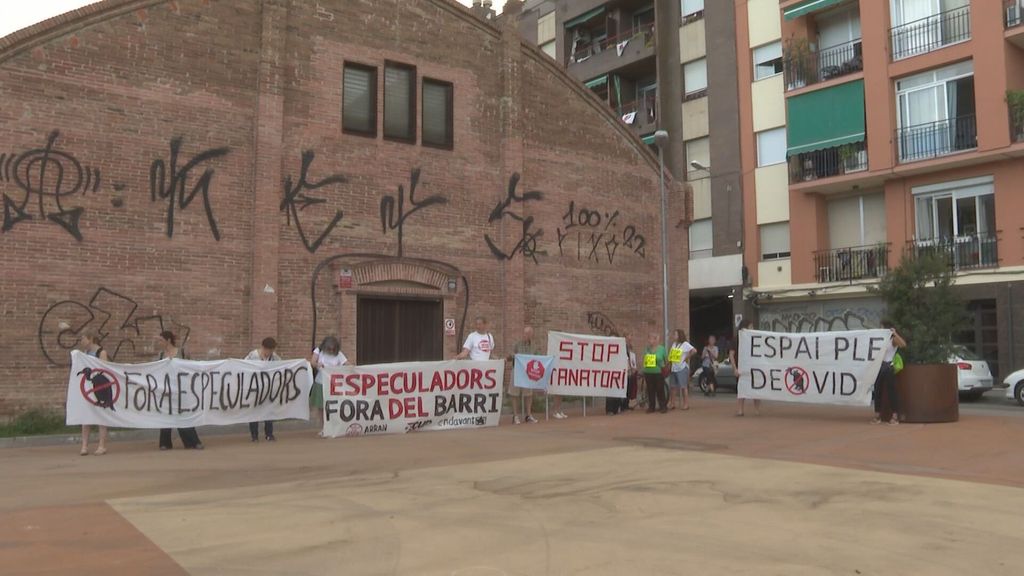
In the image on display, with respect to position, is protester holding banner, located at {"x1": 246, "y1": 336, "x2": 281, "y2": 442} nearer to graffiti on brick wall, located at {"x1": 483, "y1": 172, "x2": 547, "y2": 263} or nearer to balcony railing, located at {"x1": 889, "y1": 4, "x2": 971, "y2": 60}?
graffiti on brick wall, located at {"x1": 483, "y1": 172, "x2": 547, "y2": 263}

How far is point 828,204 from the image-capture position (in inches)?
1126

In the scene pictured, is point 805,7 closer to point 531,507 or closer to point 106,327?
point 106,327

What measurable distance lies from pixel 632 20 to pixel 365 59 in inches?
924

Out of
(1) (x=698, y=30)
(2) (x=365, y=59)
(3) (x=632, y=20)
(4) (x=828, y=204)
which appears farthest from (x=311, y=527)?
(3) (x=632, y=20)

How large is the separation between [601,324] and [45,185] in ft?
37.9

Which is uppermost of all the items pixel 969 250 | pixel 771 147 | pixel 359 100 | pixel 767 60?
pixel 767 60

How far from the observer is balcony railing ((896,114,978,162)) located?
24219 millimetres

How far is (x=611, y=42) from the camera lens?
3688 centimetres

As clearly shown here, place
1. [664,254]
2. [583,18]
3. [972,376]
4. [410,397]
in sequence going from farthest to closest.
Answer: [583,18] → [664,254] → [972,376] → [410,397]

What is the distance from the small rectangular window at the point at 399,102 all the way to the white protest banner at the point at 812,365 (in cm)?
770

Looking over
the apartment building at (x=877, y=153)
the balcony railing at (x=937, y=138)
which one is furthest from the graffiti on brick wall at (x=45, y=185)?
the balcony railing at (x=937, y=138)

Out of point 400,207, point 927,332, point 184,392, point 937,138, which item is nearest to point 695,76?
point 937,138

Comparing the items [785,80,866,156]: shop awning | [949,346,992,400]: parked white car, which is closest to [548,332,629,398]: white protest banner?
[949,346,992,400]: parked white car

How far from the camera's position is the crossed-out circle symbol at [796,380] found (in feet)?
46.5
